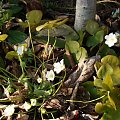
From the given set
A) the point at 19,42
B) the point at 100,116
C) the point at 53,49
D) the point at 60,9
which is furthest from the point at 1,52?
the point at 100,116

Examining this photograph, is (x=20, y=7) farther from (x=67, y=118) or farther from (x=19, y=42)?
(x=67, y=118)

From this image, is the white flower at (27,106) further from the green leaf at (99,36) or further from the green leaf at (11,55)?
the green leaf at (99,36)

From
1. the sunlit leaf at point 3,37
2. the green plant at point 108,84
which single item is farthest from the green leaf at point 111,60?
the sunlit leaf at point 3,37

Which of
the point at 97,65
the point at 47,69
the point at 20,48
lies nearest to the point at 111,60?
the point at 97,65

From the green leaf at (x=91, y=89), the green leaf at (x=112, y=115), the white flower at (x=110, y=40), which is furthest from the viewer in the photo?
the white flower at (x=110, y=40)

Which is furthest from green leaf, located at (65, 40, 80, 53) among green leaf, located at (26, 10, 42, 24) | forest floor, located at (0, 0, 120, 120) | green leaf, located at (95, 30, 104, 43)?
green leaf, located at (26, 10, 42, 24)

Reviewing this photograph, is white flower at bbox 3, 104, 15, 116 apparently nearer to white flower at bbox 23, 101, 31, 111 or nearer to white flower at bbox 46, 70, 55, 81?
white flower at bbox 23, 101, 31, 111

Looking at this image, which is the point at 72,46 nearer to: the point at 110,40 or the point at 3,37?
the point at 110,40
